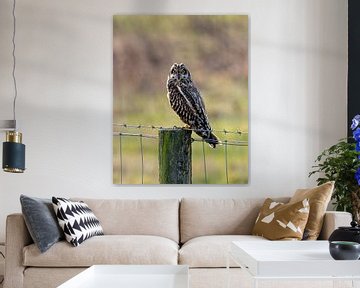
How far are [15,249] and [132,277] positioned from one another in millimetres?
1209

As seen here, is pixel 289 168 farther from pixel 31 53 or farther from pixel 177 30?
pixel 31 53

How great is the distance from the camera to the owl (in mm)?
4953

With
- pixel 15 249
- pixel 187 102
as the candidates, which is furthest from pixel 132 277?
pixel 187 102

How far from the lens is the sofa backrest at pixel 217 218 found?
4.36 m

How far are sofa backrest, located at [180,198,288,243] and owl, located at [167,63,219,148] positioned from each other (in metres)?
0.71

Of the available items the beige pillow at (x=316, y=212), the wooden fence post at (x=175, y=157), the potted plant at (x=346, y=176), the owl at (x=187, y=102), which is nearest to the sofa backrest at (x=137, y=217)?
the wooden fence post at (x=175, y=157)

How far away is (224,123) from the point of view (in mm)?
4973

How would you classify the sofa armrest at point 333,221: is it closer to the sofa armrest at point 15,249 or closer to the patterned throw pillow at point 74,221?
the patterned throw pillow at point 74,221

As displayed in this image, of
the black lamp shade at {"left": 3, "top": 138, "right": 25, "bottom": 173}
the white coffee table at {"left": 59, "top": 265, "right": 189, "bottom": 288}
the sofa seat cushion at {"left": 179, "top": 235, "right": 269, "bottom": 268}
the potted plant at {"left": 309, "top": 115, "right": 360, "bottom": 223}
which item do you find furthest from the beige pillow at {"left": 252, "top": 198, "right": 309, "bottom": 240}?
the black lamp shade at {"left": 3, "top": 138, "right": 25, "bottom": 173}

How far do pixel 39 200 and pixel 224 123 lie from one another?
178cm

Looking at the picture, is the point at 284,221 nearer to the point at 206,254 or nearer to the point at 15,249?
the point at 206,254

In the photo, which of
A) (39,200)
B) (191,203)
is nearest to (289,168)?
(191,203)

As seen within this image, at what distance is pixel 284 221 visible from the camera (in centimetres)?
390

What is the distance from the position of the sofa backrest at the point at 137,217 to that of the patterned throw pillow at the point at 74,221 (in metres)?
0.27
